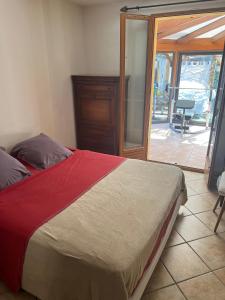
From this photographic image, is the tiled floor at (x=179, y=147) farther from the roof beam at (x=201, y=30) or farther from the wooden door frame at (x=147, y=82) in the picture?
the roof beam at (x=201, y=30)

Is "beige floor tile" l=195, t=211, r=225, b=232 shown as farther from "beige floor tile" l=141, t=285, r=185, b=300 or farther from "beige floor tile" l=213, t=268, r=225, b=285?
"beige floor tile" l=141, t=285, r=185, b=300

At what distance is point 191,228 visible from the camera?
89.2 inches

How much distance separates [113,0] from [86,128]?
1923mm

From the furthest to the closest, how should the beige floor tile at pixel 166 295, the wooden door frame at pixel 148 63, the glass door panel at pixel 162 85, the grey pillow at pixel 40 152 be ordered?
1. the glass door panel at pixel 162 85
2. the wooden door frame at pixel 148 63
3. the grey pillow at pixel 40 152
4. the beige floor tile at pixel 166 295

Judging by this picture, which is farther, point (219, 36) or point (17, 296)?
point (219, 36)

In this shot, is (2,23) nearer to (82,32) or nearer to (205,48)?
(82,32)

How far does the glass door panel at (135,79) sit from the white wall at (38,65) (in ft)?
2.87

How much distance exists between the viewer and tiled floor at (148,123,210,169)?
387cm

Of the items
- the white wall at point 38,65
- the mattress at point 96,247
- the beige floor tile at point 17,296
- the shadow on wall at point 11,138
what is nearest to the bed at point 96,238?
the mattress at point 96,247

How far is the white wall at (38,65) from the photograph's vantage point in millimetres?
2496

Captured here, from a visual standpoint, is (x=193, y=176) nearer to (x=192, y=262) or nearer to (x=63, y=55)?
(x=192, y=262)

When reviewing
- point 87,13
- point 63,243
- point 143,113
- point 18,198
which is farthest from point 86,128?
point 63,243

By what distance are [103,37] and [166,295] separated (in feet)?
11.3

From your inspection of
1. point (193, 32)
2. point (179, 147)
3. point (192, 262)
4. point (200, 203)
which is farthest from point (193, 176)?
point (193, 32)
